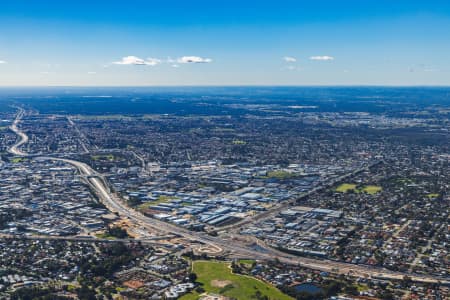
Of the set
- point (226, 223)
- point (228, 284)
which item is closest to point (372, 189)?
point (226, 223)

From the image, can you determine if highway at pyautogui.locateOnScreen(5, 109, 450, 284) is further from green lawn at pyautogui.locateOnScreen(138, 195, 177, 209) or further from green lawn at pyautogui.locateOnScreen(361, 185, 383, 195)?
green lawn at pyautogui.locateOnScreen(361, 185, 383, 195)

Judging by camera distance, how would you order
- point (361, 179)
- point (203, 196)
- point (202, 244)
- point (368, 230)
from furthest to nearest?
point (361, 179), point (203, 196), point (368, 230), point (202, 244)

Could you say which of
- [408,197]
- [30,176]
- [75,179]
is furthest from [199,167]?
[408,197]

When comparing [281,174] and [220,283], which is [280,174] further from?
[220,283]

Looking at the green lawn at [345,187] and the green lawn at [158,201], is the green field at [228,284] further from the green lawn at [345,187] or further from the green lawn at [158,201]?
the green lawn at [345,187]

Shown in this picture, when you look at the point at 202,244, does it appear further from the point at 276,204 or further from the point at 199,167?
the point at 199,167

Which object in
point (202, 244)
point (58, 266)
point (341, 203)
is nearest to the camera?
point (58, 266)
